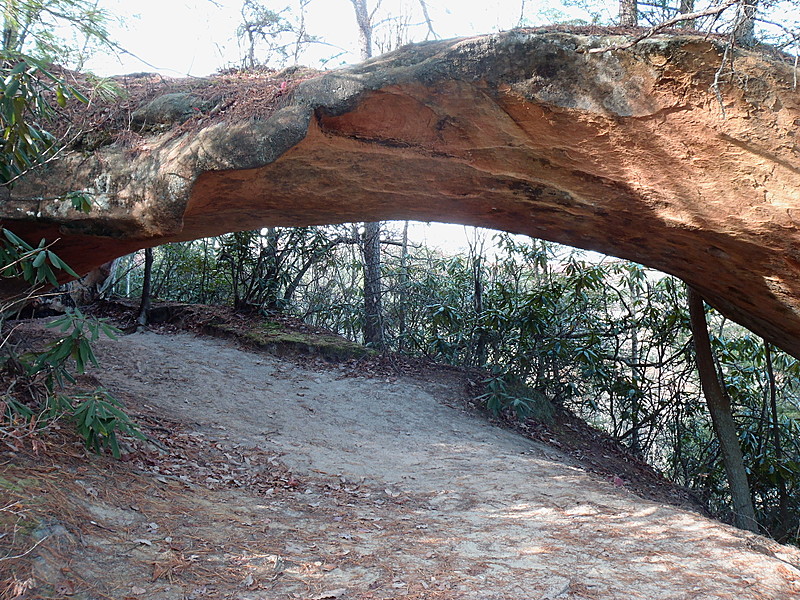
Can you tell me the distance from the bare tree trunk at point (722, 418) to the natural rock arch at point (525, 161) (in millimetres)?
1450

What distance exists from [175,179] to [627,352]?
9.13m

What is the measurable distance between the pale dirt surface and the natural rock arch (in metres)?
2.19

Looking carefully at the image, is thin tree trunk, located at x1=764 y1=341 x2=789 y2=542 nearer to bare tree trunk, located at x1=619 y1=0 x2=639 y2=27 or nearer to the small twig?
bare tree trunk, located at x1=619 y1=0 x2=639 y2=27

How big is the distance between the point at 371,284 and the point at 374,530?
24.1 ft

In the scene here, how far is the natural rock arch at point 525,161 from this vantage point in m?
4.03

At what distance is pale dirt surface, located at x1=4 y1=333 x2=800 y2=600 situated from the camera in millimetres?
3094

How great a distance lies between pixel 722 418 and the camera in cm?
733

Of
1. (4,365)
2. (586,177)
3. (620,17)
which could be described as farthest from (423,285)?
(4,365)

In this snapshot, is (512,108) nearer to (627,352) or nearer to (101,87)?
(101,87)

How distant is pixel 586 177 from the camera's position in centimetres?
480

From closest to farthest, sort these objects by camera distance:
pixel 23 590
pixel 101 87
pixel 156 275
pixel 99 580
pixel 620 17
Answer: pixel 23 590 < pixel 99 580 < pixel 101 87 < pixel 620 17 < pixel 156 275

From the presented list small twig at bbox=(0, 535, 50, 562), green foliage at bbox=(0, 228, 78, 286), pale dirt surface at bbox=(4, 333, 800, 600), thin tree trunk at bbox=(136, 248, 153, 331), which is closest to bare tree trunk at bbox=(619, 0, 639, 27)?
pale dirt surface at bbox=(4, 333, 800, 600)

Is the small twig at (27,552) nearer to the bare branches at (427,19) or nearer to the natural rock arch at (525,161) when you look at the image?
the natural rock arch at (525,161)

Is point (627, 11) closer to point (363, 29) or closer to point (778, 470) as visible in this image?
point (778, 470)
